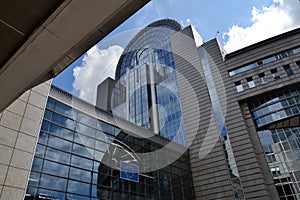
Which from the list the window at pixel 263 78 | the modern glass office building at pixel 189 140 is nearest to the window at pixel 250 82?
the modern glass office building at pixel 189 140

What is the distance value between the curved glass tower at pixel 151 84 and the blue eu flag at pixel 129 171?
72.2 feet

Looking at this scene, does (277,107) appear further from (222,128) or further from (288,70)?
(222,128)

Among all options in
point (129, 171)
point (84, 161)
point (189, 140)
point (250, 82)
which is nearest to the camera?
point (84, 161)

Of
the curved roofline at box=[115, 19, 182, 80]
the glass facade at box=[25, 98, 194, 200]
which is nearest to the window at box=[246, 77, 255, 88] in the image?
the glass facade at box=[25, 98, 194, 200]

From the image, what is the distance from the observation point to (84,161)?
17.5m

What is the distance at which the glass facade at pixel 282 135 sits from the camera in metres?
24.0

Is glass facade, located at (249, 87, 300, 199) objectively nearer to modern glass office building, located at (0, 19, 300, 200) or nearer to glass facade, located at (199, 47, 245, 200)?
modern glass office building, located at (0, 19, 300, 200)

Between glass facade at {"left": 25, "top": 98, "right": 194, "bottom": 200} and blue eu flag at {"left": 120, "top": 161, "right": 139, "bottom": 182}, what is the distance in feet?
1.16

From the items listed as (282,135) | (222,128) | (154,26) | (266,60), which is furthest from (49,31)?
(154,26)

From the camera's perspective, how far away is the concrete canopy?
387 cm

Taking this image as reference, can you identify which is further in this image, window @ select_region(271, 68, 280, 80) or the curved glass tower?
the curved glass tower

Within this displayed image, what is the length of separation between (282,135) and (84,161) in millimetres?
21773

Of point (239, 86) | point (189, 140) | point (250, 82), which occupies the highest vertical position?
point (250, 82)

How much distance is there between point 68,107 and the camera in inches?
719
